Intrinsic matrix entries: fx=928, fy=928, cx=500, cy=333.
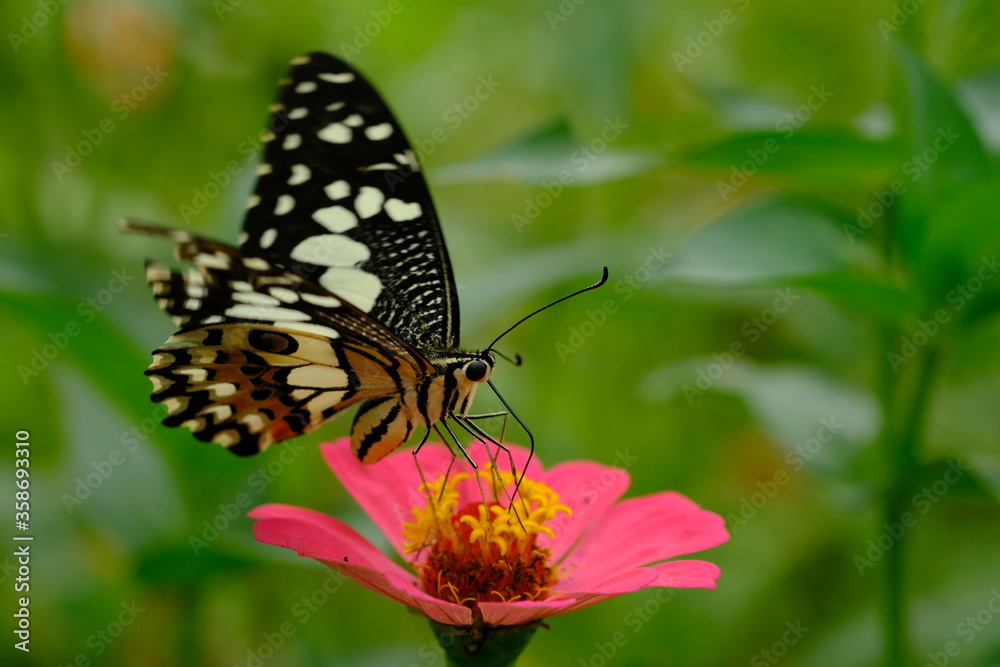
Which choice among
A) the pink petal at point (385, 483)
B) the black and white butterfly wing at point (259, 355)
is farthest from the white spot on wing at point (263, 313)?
the pink petal at point (385, 483)

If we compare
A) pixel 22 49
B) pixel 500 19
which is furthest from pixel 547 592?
pixel 500 19

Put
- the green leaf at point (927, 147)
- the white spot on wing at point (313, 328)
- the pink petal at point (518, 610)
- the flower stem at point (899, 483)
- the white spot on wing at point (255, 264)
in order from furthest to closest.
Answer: the flower stem at point (899, 483) → the green leaf at point (927, 147) → the white spot on wing at point (313, 328) → the white spot on wing at point (255, 264) → the pink petal at point (518, 610)

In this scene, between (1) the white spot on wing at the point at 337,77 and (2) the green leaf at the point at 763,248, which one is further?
(1) the white spot on wing at the point at 337,77

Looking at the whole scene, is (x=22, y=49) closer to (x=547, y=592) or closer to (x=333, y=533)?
(x=333, y=533)

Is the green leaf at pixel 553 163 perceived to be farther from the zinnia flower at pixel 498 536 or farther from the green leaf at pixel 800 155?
the zinnia flower at pixel 498 536

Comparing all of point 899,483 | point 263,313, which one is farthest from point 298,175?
point 899,483

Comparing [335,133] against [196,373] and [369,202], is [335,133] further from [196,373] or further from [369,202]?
[196,373]

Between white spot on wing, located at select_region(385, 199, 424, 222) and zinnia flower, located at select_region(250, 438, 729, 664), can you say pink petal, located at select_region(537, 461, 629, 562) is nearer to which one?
zinnia flower, located at select_region(250, 438, 729, 664)
